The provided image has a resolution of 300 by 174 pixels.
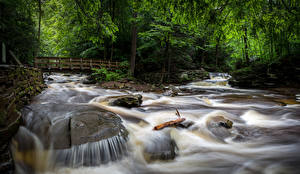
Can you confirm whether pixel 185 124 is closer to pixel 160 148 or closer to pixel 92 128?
pixel 160 148

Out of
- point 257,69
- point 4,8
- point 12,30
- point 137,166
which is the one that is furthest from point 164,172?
point 257,69

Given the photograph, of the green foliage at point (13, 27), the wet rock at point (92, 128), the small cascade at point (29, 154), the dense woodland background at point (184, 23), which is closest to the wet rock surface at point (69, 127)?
the wet rock at point (92, 128)

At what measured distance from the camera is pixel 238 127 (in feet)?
11.8

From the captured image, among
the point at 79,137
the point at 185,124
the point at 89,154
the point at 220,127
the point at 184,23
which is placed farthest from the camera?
the point at 184,23

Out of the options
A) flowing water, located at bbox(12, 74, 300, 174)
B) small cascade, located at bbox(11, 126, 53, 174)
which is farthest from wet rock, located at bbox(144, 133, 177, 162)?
small cascade, located at bbox(11, 126, 53, 174)

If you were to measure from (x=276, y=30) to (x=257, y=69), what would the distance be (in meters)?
7.88

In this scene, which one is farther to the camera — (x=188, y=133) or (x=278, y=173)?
(x=188, y=133)

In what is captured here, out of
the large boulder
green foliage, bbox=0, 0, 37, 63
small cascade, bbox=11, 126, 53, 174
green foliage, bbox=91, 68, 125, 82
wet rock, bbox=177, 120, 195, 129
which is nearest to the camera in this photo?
small cascade, bbox=11, 126, 53, 174

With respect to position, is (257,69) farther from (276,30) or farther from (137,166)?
(137,166)

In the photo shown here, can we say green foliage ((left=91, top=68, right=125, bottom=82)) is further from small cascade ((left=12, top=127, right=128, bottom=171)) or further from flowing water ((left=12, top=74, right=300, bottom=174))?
small cascade ((left=12, top=127, right=128, bottom=171))

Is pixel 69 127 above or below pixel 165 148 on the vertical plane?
above

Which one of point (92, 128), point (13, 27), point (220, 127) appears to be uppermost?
point (13, 27)

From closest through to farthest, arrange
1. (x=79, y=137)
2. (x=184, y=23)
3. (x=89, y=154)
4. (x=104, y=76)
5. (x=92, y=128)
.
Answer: (x=89, y=154), (x=79, y=137), (x=92, y=128), (x=184, y=23), (x=104, y=76)

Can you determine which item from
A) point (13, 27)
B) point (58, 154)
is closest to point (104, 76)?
point (13, 27)
